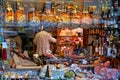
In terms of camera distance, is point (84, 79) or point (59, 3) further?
point (59, 3)

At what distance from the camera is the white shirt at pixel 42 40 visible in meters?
7.10

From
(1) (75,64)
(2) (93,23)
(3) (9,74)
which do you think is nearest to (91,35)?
(2) (93,23)

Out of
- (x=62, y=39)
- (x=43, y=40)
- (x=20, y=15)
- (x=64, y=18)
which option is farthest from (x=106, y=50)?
(x=20, y=15)

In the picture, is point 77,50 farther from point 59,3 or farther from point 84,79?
Result: point 84,79

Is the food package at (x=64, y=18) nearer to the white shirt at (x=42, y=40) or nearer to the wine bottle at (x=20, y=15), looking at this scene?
the white shirt at (x=42, y=40)

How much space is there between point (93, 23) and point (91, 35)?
293mm

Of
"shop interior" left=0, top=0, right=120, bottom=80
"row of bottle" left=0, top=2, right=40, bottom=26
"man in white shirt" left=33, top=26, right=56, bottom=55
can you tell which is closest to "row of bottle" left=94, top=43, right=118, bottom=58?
"shop interior" left=0, top=0, right=120, bottom=80

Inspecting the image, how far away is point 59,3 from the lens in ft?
24.6

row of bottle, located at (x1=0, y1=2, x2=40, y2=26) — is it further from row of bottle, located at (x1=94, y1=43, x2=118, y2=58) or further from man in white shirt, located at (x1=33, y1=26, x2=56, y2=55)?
row of bottle, located at (x1=94, y1=43, x2=118, y2=58)

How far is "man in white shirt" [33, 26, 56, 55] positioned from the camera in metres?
7.11

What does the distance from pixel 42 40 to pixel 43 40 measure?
30 mm

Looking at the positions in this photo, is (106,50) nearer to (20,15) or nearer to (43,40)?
(43,40)

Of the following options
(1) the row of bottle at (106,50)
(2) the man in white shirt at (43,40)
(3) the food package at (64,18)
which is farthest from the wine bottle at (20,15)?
(1) the row of bottle at (106,50)

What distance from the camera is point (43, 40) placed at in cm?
735
